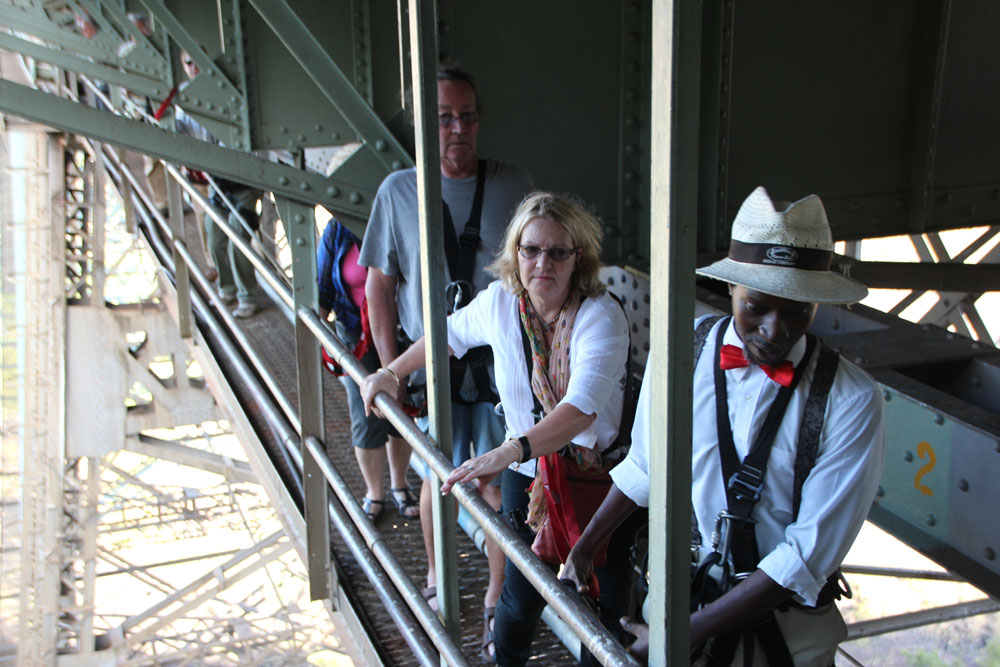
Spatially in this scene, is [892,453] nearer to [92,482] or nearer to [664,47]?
[664,47]

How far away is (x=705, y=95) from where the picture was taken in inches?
157

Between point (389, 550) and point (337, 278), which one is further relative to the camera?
point (337, 278)

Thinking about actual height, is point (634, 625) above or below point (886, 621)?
above

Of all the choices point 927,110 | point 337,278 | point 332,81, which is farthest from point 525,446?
point 927,110

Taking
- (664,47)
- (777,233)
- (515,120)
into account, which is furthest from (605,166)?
(664,47)

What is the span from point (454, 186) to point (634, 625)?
183cm

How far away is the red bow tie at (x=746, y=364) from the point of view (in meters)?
1.79

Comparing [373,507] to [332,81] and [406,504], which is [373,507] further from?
[332,81]

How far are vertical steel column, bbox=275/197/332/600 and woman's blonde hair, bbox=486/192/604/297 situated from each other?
104 cm

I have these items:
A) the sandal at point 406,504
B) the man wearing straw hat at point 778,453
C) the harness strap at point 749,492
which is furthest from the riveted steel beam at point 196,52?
the harness strap at point 749,492

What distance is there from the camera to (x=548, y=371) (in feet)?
8.57

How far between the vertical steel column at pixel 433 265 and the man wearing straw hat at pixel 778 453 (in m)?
0.67

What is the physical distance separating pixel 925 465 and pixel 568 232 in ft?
4.01

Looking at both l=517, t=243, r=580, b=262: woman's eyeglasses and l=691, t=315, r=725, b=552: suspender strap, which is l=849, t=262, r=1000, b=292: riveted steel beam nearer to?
l=517, t=243, r=580, b=262: woman's eyeglasses
